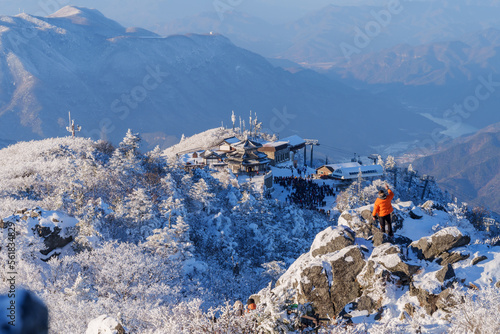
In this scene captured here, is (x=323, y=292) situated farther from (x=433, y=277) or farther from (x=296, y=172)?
(x=296, y=172)

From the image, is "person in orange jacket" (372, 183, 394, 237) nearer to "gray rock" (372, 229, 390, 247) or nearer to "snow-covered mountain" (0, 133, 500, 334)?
"gray rock" (372, 229, 390, 247)

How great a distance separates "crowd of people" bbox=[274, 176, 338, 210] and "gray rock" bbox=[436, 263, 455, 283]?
47866 millimetres

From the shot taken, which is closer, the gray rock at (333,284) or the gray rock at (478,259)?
the gray rock at (478,259)

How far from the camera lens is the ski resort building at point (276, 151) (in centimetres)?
9100

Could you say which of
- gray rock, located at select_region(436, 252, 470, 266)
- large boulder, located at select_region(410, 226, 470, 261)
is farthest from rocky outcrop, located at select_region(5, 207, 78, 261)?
gray rock, located at select_region(436, 252, 470, 266)

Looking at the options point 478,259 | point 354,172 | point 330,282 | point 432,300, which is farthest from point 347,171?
point 432,300

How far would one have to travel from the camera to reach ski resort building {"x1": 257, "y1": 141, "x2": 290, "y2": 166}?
299 feet

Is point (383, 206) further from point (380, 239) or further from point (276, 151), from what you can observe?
point (276, 151)

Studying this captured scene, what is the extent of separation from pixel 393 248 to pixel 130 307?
15279 millimetres

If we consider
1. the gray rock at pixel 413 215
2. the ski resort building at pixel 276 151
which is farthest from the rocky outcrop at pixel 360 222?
the ski resort building at pixel 276 151

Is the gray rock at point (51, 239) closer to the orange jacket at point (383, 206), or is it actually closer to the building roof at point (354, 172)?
the orange jacket at point (383, 206)

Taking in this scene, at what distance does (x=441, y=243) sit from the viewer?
1919 cm

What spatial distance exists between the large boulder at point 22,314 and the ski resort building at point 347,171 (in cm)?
8569

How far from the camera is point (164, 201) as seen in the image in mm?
49906
